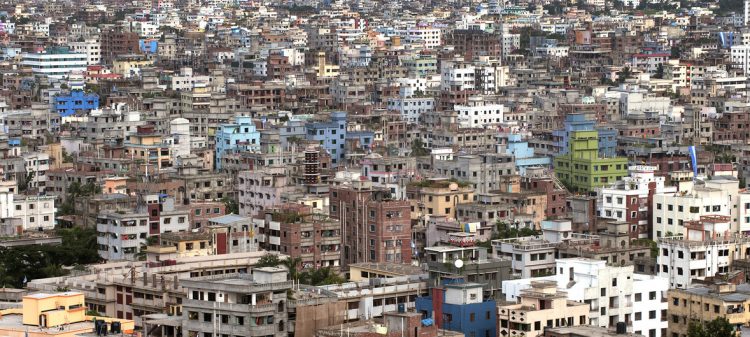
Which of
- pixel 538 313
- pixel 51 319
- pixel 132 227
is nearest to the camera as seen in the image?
pixel 51 319

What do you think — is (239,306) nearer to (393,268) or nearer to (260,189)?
(393,268)

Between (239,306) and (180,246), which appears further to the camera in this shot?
(180,246)

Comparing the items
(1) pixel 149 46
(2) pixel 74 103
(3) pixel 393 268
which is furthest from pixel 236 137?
(1) pixel 149 46

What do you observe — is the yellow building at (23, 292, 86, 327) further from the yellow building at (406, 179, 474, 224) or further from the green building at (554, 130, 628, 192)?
the green building at (554, 130, 628, 192)

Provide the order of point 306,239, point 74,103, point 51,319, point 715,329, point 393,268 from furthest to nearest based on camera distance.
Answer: point 74,103, point 306,239, point 393,268, point 715,329, point 51,319

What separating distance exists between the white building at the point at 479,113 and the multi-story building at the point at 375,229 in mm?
33899

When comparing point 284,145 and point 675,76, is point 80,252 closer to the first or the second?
point 284,145

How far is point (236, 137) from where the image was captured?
7719cm

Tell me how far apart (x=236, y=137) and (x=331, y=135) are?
12.4 feet

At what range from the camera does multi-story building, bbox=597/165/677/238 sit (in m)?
56.9

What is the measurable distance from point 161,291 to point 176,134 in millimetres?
34518

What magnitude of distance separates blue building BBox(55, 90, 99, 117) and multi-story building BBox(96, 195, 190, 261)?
37.5 m

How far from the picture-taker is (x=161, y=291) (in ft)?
143

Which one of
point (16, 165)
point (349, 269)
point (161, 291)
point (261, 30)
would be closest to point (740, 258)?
point (349, 269)
